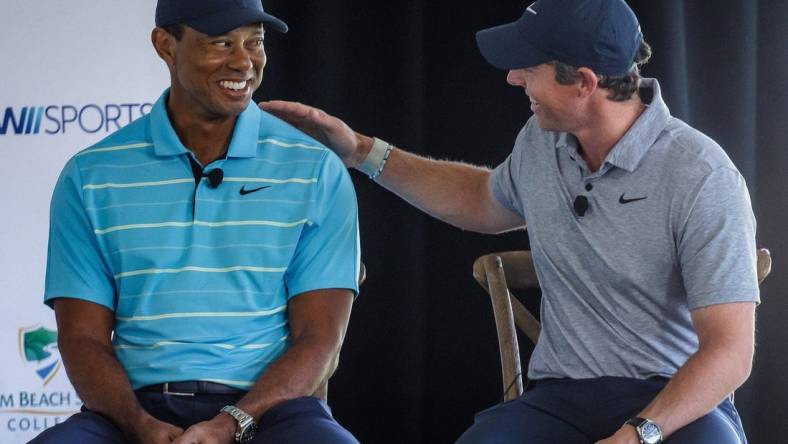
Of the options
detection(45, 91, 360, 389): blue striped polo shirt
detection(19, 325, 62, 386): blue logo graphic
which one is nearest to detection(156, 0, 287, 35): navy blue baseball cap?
detection(45, 91, 360, 389): blue striped polo shirt

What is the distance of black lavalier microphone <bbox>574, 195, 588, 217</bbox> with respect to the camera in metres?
2.60

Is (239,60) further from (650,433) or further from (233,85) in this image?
(650,433)

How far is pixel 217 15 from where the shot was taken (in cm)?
258

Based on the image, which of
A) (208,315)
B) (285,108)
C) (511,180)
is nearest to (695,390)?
(511,180)

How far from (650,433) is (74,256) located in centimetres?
122

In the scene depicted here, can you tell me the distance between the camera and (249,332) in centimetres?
254

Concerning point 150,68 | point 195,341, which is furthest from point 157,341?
point 150,68

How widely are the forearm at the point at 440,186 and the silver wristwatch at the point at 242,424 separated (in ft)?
2.67

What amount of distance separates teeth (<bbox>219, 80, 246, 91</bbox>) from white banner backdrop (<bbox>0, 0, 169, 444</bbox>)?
44.5 inches

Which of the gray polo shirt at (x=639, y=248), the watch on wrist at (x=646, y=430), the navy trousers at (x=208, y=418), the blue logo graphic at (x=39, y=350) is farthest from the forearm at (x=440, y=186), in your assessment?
the blue logo graphic at (x=39, y=350)

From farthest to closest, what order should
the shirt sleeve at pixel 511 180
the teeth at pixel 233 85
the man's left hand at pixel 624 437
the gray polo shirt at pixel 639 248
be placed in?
the shirt sleeve at pixel 511 180
the teeth at pixel 233 85
the gray polo shirt at pixel 639 248
the man's left hand at pixel 624 437

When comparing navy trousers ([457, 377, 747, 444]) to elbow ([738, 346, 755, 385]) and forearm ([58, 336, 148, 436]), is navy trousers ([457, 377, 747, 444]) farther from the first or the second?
forearm ([58, 336, 148, 436])

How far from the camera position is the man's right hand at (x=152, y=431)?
7.72 feet

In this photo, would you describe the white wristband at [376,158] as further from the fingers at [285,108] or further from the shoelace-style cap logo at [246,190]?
the shoelace-style cap logo at [246,190]
